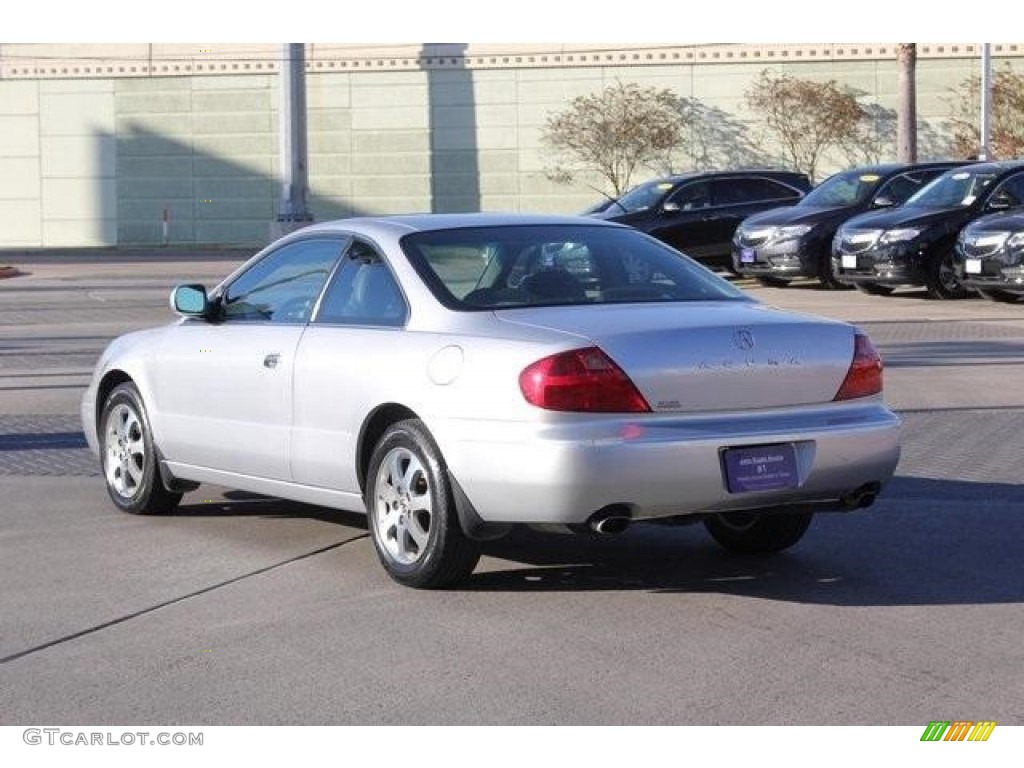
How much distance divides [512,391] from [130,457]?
3.08 meters

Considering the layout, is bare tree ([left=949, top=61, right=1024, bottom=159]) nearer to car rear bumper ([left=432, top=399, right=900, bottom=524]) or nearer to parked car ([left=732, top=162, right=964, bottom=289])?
parked car ([left=732, top=162, right=964, bottom=289])

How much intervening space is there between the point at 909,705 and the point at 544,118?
44.1m

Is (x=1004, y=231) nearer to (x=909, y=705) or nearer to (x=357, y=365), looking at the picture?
(x=357, y=365)

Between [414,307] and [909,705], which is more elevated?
[414,307]

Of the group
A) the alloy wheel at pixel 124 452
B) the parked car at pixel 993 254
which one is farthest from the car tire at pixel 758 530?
the parked car at pixel 993 254

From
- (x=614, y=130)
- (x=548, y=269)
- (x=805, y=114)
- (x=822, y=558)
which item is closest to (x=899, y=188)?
(x=822, y=558)

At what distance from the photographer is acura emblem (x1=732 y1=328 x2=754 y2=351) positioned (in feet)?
24.0

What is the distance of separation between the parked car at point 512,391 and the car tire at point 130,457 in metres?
0.31

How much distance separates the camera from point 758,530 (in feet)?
27.1

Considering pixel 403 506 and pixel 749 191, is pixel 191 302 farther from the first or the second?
pixel 749 191

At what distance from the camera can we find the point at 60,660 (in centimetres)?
654

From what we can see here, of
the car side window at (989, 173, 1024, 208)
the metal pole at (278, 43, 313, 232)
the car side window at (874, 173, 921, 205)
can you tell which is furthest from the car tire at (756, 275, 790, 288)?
the metal pole at (278, 43, 313, 232)
